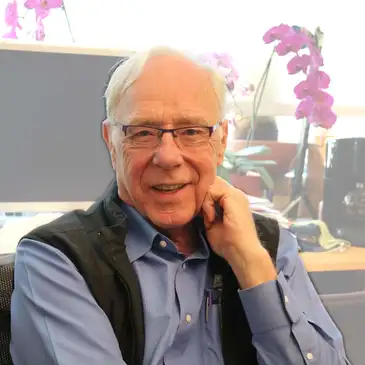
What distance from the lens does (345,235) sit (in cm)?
208

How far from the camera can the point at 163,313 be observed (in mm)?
1057

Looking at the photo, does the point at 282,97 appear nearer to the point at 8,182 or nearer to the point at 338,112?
the point at 338,112

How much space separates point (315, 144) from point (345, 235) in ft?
1.49

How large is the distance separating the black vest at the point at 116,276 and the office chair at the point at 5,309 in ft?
0.37

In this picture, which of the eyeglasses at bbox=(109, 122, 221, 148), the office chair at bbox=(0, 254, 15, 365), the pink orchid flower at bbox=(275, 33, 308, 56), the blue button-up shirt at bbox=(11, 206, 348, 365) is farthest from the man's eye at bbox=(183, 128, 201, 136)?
the pink orchid flower at bbox=(275, 33, 308, 56)

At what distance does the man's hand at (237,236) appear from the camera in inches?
42.6

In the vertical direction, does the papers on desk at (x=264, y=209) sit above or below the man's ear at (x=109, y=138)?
below

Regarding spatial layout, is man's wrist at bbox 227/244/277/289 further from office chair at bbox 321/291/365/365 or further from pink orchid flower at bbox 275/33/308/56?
pink orchid flower at bbox 275/33/308/56

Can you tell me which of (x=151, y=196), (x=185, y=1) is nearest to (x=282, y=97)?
(x=185, y=1)

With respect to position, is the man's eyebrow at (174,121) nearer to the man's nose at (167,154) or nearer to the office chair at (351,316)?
the man's nose at (167,154)

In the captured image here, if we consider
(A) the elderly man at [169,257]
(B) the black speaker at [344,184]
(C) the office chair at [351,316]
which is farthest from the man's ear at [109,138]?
(B) the black speaker at [344,184]

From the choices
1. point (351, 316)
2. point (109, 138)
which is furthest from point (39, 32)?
point (351, 316)

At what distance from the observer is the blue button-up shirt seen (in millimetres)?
926

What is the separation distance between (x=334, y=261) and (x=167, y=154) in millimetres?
940
